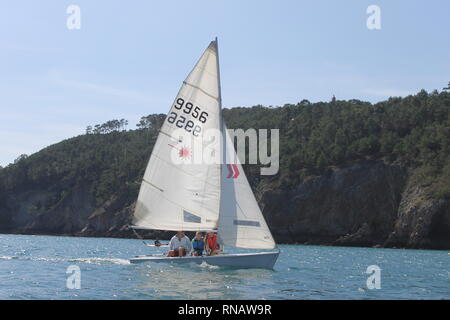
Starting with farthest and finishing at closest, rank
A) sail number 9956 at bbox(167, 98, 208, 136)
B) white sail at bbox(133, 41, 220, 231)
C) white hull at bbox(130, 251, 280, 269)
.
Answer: sail number 9956 at bbox(167, 98, 208, 136)
white sail at bbox(133, 41, 220, 231)
white hull at bbox(130, 251, 280, 269)

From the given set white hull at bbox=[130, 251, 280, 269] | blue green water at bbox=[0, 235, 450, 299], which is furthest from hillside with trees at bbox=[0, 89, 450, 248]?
white hull at bbox=[130, 251, 280, 269]

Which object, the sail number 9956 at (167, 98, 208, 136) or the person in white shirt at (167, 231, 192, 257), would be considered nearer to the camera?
the sail number 9956 at (167, 98, 208, 136)

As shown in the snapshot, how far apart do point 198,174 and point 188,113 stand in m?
2.46

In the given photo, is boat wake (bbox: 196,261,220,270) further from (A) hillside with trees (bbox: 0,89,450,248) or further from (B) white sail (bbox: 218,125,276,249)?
(A) hillside with trees (bbox: 0,89,450,248)

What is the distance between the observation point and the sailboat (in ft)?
81.7

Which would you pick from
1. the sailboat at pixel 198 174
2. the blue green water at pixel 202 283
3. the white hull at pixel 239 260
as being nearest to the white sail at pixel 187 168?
the sailboat at pixel 198 174

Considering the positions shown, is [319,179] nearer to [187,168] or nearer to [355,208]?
[355,208]

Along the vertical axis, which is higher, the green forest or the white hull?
the green forest

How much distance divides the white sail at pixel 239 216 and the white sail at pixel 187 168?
44 centimetres

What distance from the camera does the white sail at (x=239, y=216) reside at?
24312 millimetres

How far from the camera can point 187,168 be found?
2566cm

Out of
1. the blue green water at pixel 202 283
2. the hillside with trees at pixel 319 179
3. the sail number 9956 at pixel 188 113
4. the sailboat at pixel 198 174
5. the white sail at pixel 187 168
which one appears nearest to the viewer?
the blue green water at pixel 202 283

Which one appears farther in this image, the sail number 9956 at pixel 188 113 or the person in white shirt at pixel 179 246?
the person in white shirt at pixel 179 246

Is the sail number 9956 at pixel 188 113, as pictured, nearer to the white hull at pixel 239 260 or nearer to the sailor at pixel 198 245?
the sailor at pixel 198 245
